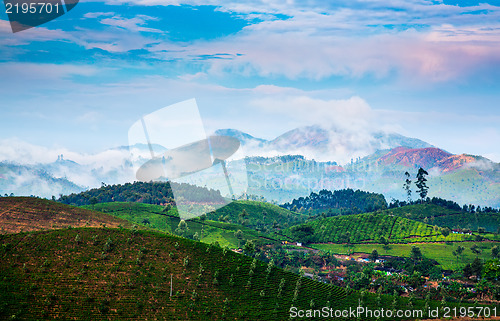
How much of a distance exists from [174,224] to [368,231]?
5981cm

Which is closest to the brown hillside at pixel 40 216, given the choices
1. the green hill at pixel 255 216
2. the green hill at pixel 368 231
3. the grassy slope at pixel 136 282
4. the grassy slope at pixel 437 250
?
the grassy slope at pixel 136 282

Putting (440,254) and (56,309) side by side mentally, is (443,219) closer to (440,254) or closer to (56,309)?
(440,254)

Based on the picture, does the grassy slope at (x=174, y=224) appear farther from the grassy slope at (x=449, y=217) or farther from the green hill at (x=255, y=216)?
the grassy slope at (x=449, y=217)

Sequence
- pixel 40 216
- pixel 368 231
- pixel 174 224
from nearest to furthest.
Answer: pixel 40 216 < pixel 174 224 < pixel 368 231

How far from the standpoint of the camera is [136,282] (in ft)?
170

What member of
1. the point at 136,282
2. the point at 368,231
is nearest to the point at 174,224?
the point at 368,231

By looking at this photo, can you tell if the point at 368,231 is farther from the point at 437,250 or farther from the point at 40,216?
the point at 40,216

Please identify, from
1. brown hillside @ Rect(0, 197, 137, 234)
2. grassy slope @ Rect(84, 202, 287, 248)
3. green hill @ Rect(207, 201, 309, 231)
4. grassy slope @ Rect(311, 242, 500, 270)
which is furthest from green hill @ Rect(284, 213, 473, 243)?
brown hillside @ Rect(0, 197, 137, 234)

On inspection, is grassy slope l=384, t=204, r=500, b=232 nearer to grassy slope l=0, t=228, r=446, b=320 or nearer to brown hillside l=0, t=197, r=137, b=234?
grassy slope l=0, t=228, r=446, b=320

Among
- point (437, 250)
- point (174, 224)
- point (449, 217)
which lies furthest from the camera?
point (449, 217)

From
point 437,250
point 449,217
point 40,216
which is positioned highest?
point 40,216

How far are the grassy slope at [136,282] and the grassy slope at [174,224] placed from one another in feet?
177

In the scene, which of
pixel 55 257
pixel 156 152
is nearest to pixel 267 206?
pixel 55 257

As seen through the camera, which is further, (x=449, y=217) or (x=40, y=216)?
(x=449, y=217)
